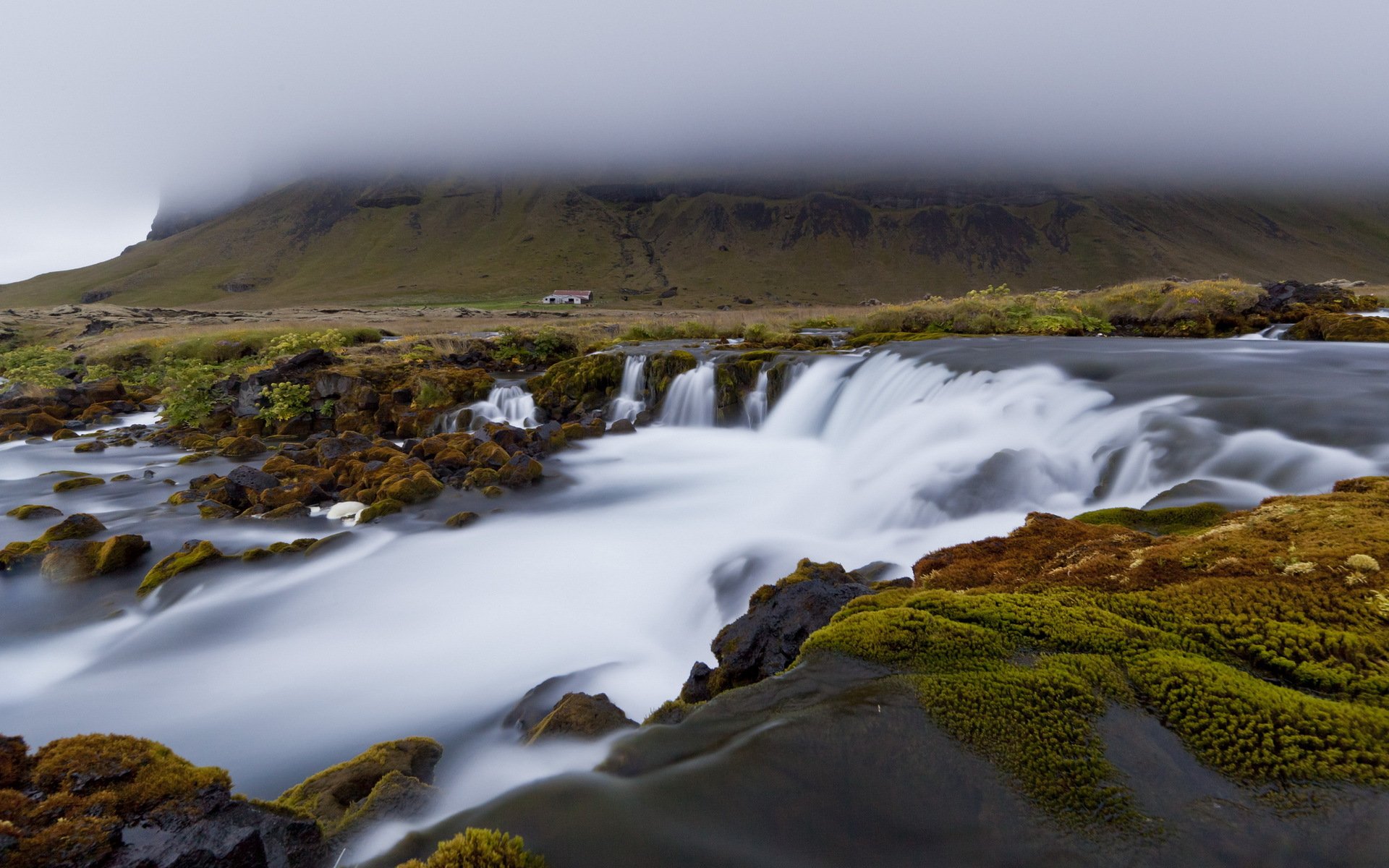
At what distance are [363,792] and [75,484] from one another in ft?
57.8

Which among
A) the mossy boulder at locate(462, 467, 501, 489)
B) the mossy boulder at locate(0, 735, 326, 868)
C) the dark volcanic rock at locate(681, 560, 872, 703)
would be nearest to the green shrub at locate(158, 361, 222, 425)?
the mossy boulder at locate(462, 467, 501, 489)

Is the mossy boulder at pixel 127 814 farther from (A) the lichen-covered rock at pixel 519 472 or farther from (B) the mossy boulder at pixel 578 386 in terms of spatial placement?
(B) the mossy boulder at pixel 578 386

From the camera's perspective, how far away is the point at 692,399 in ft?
70.4

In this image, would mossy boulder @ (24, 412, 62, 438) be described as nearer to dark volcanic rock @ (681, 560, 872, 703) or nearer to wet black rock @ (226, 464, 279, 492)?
wet black rock @ (226, 464, 279, 492)

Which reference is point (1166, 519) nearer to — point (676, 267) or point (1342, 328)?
point (1342, 328)

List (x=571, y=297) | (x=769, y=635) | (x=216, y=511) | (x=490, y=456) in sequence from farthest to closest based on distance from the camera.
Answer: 1. (x=571, y=297)
2. (x=490, y=456)
3. (x=216, y=511)
4. (x=769, y=635)

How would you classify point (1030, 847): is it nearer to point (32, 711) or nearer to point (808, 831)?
point (808, 831)

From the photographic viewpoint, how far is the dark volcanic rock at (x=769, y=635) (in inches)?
185

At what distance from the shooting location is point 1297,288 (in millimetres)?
24219

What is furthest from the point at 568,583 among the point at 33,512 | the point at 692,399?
the point at 33,512

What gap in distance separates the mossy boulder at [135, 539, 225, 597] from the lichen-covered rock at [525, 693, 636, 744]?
346 inches

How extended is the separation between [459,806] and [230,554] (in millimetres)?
10276

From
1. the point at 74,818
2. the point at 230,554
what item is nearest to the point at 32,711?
the point at 230,554

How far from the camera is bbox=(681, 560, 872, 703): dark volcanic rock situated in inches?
185
